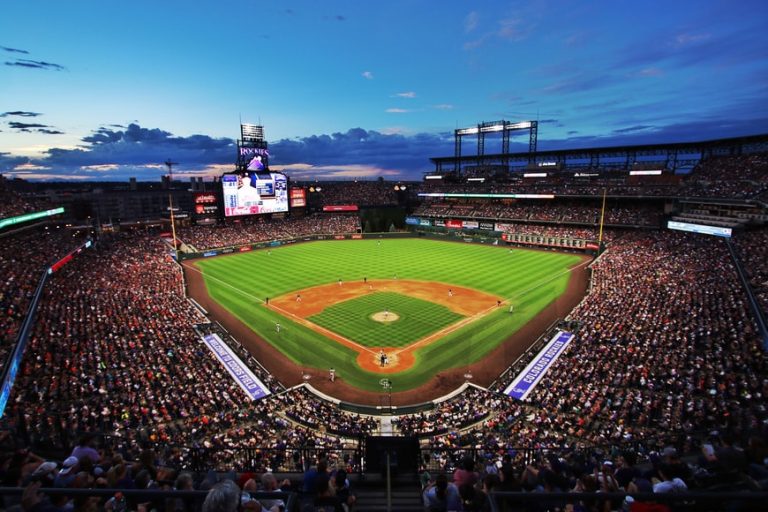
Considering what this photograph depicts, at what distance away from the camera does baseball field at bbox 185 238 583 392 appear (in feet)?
85.6

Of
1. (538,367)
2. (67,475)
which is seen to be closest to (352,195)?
(538,367)

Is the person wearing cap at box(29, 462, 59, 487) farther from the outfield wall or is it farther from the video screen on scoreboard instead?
the video screen on scoreboard

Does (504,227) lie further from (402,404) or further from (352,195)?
(402,404)

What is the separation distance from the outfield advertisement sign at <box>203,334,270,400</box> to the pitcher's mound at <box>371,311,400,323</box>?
11621 millimetres

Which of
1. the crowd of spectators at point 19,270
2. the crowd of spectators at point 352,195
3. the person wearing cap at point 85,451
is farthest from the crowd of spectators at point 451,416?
the crowd of spectators at point 352,195

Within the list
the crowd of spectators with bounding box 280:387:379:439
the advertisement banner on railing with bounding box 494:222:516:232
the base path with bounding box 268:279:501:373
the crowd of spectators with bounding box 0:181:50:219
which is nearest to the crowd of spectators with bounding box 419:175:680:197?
the advertisement banner on railing with bounding box 494:222:516:232

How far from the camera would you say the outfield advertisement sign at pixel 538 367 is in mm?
20981

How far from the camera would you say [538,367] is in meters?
23.1

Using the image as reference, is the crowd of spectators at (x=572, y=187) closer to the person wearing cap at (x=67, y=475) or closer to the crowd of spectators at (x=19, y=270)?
the crowd of spectators at (x=19, y=270)

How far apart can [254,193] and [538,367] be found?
59903mm

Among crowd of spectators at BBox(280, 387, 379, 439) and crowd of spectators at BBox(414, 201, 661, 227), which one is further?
crowd of spectators at BBox(414, 201, 661, 227)

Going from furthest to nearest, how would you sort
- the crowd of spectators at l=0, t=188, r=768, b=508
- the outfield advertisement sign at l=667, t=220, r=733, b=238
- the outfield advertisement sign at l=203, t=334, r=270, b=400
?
1. the outfield advertisement sign at l=667, t=220, r=733, b=238
2. the outfield advertisement sign at l=203, t=334, r=270, b=400
3. the crowd of spectators at l=0, t=188, r=768, b=508

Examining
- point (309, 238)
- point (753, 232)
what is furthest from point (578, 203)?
point (309, 238)

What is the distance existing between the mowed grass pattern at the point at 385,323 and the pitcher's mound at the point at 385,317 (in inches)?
11.0
